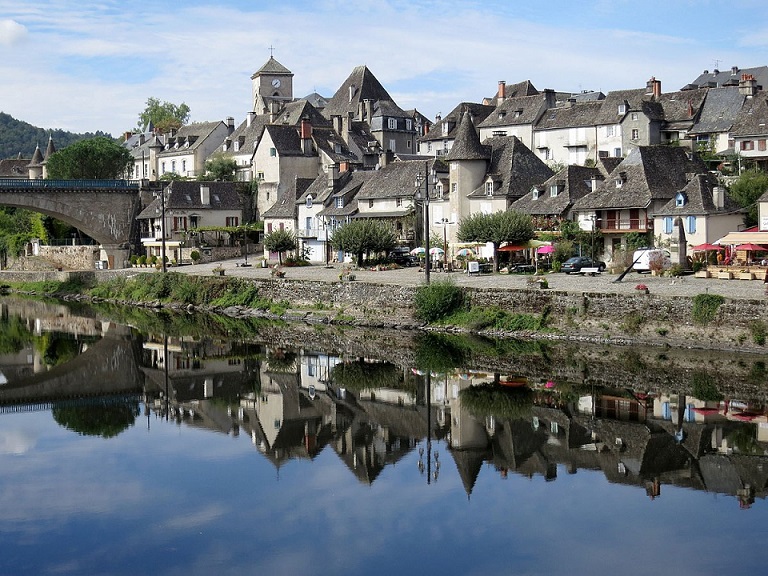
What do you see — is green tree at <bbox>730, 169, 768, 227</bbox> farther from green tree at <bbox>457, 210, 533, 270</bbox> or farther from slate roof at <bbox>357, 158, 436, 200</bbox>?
slate roof at <bbox>357, 158, 436, 200</bbox>

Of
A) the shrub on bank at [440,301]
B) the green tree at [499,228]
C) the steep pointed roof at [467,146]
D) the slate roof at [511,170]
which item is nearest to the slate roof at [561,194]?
the slate roof at [511,170]

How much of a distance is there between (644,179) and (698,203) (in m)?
4.96

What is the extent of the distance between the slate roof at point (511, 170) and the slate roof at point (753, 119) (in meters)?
13.7

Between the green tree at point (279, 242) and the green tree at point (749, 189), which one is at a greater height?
the green tree at point (749, 189)

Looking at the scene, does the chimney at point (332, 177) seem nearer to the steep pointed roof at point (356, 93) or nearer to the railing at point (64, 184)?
the railing at point (64, 184)

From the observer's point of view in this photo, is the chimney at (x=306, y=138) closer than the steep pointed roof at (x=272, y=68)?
Yes

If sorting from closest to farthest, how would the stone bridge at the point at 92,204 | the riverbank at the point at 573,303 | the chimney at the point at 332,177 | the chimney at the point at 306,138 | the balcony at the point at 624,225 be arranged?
the riverbank at the point at 573,303 < the balcony at the point at 624,225 < the chimney at the point at 332,177 < the stone bridge at the point at 92,204 < the chimney at the point at 306,138

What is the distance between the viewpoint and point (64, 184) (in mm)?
79438

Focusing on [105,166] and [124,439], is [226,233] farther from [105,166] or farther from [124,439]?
[124,439]

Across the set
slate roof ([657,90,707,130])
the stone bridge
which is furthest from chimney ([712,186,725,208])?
the stone bridge

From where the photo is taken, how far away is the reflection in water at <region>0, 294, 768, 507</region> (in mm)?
26484

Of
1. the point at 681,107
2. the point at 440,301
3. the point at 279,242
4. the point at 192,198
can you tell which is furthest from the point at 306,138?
the point at 440,301

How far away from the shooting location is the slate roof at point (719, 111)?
74.1 meters

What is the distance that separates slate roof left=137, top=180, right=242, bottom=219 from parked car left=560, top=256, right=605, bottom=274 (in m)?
37.3
